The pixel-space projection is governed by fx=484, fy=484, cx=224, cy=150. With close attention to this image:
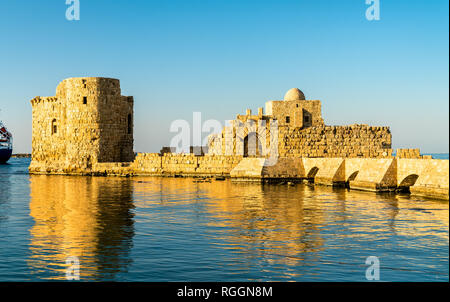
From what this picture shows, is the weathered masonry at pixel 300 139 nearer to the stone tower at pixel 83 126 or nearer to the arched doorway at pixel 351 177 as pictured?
the arched doorway at pixel 351 177

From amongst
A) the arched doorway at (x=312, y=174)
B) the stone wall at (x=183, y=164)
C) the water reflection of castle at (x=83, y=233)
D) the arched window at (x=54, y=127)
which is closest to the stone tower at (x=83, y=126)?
the arched window at (x=54, y=127)

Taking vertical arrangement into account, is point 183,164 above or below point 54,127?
below

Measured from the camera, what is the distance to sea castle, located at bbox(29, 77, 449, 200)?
26.6 metres

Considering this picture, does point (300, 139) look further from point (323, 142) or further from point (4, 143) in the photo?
point (4, 143)

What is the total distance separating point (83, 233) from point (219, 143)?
20568 millimetres

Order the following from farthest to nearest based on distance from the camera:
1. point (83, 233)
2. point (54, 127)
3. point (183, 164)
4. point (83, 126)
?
1. point (54, 127)
2. point (83, 126)
3. point (183, 164)
4. point (83, 233)

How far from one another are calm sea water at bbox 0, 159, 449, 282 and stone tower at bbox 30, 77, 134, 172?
14.8 meters

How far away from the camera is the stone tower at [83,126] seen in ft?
108

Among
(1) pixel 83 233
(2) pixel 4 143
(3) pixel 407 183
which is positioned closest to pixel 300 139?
(3) pixel 407 183

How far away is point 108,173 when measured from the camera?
108 feet

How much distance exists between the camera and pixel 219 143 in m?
31.3

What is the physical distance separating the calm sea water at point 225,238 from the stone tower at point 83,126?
48.5 ft
